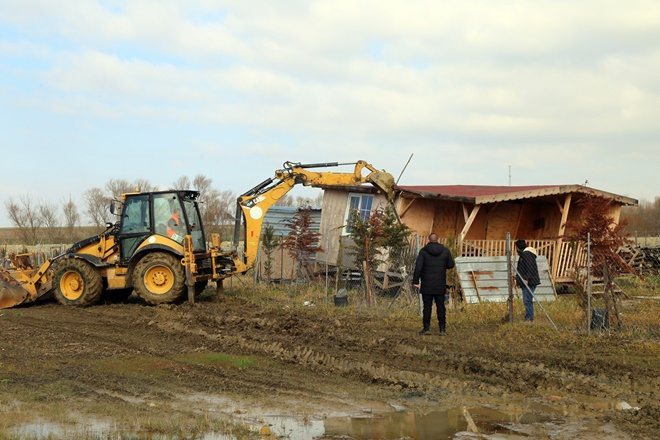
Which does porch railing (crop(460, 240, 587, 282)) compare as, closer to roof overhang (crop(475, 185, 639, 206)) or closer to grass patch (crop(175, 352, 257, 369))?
roof overhang (crop(475, 185, 639, 206))

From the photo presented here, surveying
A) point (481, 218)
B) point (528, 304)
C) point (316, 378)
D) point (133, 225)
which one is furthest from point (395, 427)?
point (481, 218)

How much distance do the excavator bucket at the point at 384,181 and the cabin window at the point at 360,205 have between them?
18.4ft

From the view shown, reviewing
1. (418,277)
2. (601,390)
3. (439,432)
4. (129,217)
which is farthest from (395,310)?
(439,432)

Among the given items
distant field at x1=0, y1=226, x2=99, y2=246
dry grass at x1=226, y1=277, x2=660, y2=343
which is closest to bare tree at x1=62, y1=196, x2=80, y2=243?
distant field at x1=0, y1=226, x2=99, y2=246

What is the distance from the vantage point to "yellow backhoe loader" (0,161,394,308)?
17922 millimetres

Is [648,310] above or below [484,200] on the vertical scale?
below

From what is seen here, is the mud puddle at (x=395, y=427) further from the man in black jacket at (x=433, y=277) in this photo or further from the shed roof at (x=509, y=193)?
the shed roof at (x=509, y=193)

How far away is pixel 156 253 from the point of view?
18.1m

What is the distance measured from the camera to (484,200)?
20.4 m

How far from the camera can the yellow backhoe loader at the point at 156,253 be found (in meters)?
17.9

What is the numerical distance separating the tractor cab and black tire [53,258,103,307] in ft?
2.59

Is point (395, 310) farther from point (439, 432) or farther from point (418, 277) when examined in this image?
point (439, 432)

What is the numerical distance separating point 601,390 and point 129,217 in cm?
1202

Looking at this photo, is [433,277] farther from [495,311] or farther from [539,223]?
[539,223]
